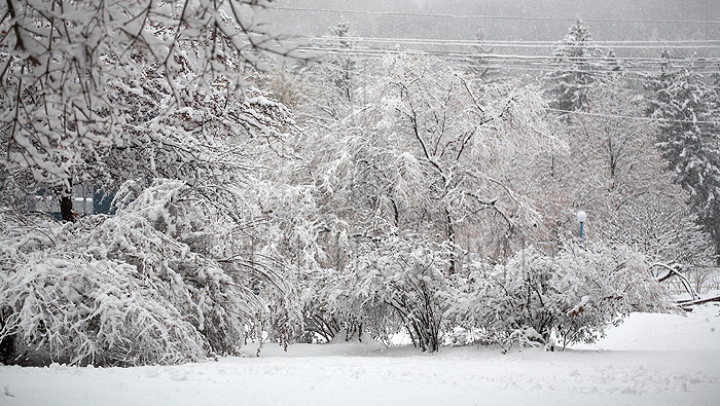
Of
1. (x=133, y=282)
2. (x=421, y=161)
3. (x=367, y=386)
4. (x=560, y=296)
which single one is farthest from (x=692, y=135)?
(x=367, y=386)

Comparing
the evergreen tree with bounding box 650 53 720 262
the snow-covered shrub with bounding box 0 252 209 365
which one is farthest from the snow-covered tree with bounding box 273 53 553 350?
the evergreen tree with bounding box 650 53 720 262

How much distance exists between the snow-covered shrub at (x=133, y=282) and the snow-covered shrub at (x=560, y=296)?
328 cm

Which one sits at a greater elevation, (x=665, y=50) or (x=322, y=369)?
(x=665, y=50)

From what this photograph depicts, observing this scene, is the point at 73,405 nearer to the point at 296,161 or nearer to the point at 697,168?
the point at 296,161

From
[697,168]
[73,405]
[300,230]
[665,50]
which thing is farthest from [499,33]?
[73,405]

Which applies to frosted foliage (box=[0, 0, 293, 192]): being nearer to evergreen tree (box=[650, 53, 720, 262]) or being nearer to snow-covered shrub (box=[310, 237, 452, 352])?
snow-covered shrub (box=[310, 237, 452, 352])

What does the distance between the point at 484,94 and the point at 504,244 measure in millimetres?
3958

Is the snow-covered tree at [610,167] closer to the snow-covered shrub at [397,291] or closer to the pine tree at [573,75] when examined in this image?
the pine tree at [573,75]

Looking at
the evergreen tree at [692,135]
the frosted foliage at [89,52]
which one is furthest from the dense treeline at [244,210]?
the evergreen tree at [692,135]

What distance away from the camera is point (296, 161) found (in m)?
16.1

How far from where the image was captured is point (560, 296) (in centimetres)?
892

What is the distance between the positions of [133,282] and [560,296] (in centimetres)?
571

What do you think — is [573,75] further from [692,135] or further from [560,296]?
[560,296]

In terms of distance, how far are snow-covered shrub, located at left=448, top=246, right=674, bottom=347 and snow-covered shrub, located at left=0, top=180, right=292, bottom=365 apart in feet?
10.8
